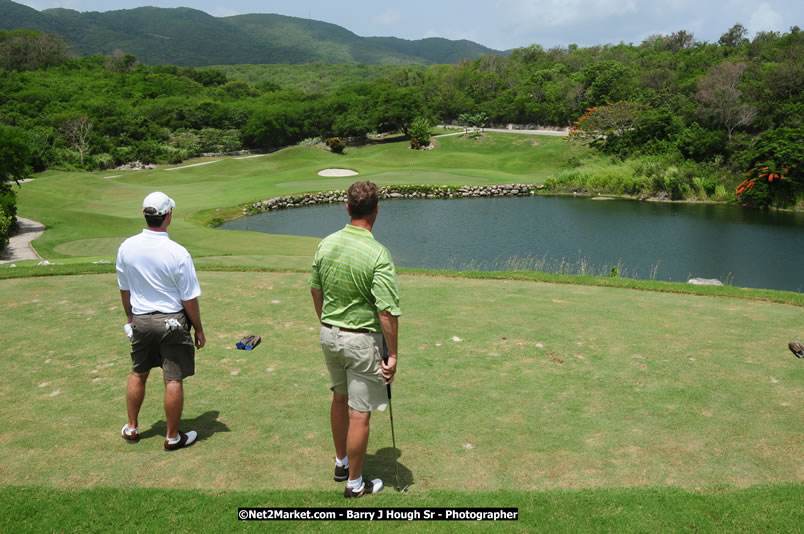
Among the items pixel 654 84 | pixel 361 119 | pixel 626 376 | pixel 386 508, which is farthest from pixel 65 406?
pixel 654 84

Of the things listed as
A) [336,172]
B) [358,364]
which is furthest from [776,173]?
[358,364]

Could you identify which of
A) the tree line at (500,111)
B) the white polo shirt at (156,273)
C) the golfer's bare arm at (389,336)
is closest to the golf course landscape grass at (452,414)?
the golfer's bare arm at (389,336)

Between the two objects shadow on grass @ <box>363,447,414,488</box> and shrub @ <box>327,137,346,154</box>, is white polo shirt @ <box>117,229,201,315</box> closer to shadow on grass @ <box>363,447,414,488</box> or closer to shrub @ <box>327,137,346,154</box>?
shadow on grass @ <box>363,447,414,488</box>

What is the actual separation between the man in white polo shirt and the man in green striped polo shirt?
1.54m

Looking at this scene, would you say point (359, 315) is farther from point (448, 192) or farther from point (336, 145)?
point (336, 145)

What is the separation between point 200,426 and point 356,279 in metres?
2.84

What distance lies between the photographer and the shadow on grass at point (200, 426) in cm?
578

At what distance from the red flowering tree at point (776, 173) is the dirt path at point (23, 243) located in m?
49.9

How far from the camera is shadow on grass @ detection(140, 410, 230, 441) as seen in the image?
5.78m

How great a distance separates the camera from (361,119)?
89500 mm

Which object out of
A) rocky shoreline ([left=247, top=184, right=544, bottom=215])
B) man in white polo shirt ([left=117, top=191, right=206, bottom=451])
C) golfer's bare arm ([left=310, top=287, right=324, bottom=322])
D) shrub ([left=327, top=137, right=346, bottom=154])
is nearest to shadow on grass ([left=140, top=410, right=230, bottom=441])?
man in white polo shirt ([left=117, top=191, right=206, bottom=451])

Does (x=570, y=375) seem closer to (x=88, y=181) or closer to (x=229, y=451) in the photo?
(x=229, y=451)

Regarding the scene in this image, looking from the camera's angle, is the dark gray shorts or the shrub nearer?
the dark gray shorts

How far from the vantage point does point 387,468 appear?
5141 mm
